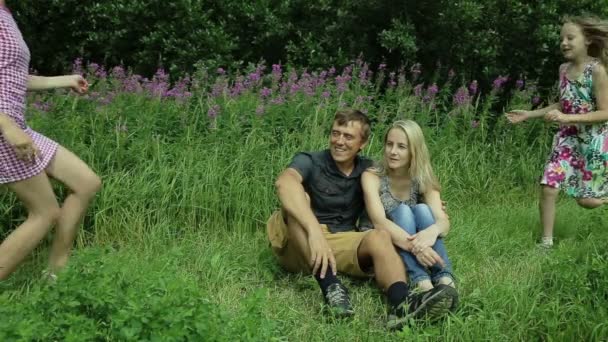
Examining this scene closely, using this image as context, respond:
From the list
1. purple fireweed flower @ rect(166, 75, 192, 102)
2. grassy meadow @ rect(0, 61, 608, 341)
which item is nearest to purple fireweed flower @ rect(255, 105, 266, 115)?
grassy meadow @ rect(0, 61, 608, 341)

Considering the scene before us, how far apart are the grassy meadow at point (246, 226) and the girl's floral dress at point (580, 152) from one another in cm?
25

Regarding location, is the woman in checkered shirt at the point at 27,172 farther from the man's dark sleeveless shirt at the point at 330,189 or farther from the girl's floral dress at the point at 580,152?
the girl's floral dress at the point at 580,152

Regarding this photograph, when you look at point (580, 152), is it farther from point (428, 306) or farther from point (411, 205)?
point (428, 306)

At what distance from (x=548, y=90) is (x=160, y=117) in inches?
169

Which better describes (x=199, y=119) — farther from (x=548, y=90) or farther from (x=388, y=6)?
(x=548, y=90)

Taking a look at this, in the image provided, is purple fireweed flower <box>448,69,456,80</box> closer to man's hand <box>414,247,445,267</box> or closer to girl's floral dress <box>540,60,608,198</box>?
girl's floral dress <box>540,60,608,198</box>

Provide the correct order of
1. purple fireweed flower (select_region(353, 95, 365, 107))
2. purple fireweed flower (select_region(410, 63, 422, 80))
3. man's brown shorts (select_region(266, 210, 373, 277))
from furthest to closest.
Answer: purple fireweed flower (select_region(410, 63, 422, 80)) → purple fireweed flower (select_region(353, 95, 365, 107)) → man's brown shorts (select_region(266, 210, 373, 277))

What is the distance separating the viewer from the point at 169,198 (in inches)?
190

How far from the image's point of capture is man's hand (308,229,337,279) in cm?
378

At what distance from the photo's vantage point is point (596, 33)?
15.7ft

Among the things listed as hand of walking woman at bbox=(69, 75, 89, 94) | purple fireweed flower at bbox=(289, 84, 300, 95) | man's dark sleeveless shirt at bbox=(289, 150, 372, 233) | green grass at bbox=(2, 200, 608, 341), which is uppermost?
hand of walking woman at bbox=(69, 75, 89, 94)

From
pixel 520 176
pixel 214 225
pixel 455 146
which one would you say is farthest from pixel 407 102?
pixel 214 225

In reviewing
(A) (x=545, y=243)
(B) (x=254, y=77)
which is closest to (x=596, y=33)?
(A) (x=545, y=243)

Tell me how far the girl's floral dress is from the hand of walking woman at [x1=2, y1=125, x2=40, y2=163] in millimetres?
3318
